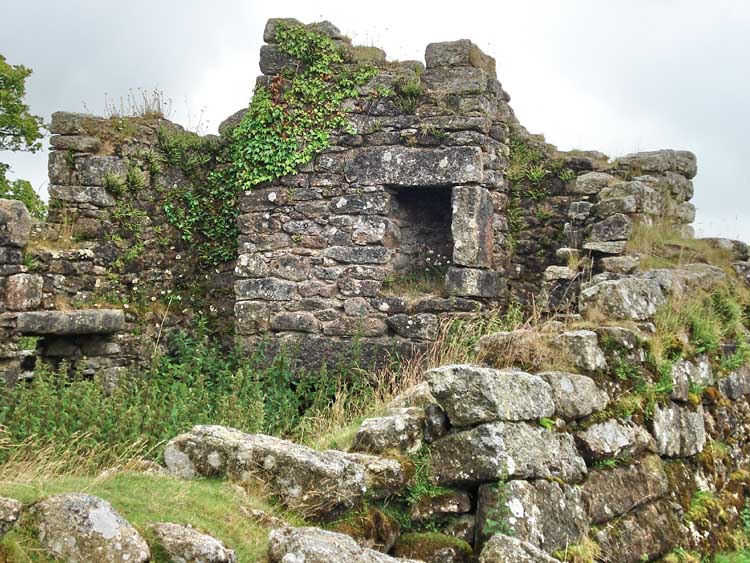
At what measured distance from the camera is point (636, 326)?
6859 millimetres

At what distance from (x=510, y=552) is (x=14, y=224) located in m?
7.48

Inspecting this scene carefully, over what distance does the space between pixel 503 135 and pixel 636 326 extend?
14.8 feet

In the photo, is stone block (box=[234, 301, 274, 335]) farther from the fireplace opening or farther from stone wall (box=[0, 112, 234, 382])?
the fireplace opening

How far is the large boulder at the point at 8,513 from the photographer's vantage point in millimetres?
3109

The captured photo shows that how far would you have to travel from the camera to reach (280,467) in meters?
4.46

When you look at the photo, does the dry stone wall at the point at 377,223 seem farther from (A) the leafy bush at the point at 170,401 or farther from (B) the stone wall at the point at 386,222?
(A) the leafy bush at the point at 170,401

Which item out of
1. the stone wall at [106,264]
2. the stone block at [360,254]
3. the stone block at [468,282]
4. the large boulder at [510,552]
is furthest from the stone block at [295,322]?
the large boulder at [510,552]

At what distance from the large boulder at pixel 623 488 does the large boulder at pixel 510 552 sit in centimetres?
A: 108

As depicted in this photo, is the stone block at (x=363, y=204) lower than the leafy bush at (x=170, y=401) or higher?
higher

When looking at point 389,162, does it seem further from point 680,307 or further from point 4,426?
point 4,426

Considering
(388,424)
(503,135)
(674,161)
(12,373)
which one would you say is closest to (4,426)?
(12,373)

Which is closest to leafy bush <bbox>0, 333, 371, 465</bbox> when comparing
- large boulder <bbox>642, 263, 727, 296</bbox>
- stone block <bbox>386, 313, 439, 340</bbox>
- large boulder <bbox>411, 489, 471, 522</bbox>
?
stone block <bbox>386, 313, 439, 340</bbox>

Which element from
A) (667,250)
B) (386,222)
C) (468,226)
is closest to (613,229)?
(667,250)

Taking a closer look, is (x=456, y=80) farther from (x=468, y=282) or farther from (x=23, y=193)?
(x=23, y=193)
